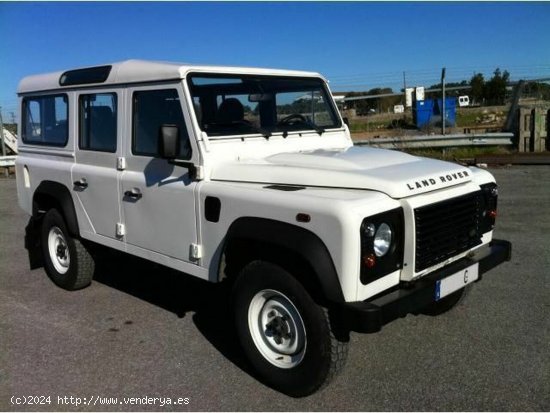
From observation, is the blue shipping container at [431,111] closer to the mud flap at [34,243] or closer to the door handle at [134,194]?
the mud flap at [34,243]

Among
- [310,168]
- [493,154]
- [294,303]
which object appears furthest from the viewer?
[493,154]

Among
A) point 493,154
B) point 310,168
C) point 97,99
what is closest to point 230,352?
point 310,168

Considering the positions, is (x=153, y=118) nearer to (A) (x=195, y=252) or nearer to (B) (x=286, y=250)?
(A) (x=195, y=252)

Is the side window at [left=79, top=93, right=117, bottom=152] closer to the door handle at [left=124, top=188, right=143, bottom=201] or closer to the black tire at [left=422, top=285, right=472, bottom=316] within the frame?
the door handle at [left=124, top=188, right=143, bottom=201]

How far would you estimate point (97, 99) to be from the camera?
15.8 ft

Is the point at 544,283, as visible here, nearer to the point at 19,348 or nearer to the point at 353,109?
the point at 19,348

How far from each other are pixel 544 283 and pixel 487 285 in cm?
52

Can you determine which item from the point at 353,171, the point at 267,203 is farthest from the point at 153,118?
the point at 353,171

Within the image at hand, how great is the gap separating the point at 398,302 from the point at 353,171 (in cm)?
92

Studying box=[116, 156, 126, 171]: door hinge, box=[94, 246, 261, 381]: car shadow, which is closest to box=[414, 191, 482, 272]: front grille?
box=[94, 246, 261, 381]: car shadow

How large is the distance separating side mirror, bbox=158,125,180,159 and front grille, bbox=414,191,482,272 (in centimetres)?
166

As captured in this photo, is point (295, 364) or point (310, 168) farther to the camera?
point (310, 168)

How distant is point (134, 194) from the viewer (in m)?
4.30

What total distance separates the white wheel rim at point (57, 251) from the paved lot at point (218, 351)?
239 millimetres
